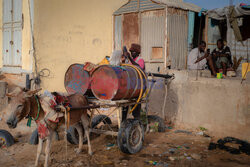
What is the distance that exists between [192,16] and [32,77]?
25.7ft

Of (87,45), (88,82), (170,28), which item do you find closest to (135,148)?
(88,82)

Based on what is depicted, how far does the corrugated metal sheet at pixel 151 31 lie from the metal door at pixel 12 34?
645cm

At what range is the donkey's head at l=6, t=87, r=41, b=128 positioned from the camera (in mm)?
3656

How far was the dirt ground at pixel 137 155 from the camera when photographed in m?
4.53

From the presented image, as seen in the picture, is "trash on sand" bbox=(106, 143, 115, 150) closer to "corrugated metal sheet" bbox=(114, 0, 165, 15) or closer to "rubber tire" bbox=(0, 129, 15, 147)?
"rubber tire" bbox=(0, 129, 15, 147)

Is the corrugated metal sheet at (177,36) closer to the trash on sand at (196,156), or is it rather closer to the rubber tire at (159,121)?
the rubber tire at (159,121)

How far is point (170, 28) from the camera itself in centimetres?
848

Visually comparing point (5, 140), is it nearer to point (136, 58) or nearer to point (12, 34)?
point (136, 58)

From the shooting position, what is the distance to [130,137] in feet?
16.0

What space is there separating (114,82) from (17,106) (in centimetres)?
172

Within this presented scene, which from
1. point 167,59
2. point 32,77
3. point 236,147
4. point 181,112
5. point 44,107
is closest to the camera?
point 44,107

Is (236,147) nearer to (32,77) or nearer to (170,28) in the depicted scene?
(170,28)

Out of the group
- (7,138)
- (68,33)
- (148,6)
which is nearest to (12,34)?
(68,33)

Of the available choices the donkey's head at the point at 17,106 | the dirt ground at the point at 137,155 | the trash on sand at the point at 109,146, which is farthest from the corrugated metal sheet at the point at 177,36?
the donkey's head at the point at 17,106
